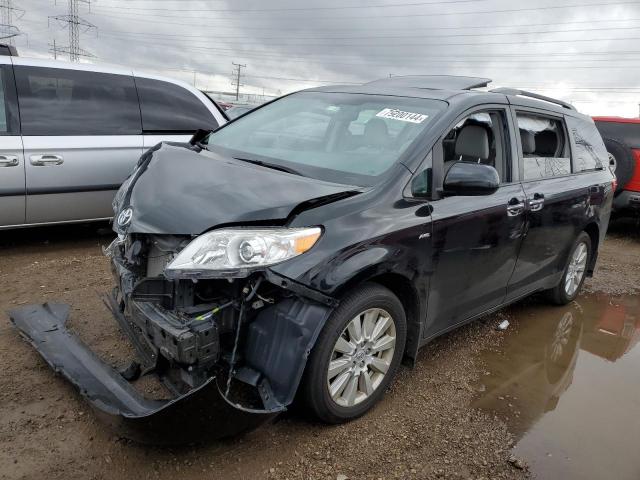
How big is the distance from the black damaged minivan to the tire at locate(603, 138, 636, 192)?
16.6 ft

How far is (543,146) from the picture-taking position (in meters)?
4.08

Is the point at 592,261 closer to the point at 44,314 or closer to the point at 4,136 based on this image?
the point at 44,314

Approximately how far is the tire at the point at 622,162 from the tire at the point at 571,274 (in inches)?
150

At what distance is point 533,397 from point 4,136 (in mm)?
4630

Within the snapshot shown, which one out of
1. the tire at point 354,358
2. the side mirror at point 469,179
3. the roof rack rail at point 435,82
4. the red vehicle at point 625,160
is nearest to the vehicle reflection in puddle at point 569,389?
the tire at point 354,358

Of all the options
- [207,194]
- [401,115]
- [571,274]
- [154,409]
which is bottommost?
[571,274]

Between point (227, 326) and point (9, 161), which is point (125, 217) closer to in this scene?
point (227, 326)

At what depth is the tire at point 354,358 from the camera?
2430mm

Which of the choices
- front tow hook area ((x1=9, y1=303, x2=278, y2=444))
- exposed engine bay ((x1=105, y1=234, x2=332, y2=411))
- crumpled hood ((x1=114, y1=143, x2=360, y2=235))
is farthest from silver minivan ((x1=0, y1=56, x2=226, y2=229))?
exposed engine bay ((x1=105, y1=234, x2=332, y2=411))

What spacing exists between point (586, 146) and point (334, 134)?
8.92 ft

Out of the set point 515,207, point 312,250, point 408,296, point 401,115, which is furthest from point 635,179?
point 312,250

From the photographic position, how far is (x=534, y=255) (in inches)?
154

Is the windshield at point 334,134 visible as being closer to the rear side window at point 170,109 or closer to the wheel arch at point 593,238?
the rear side window at point 170,109

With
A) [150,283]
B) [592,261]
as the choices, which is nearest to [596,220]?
[592,261]
